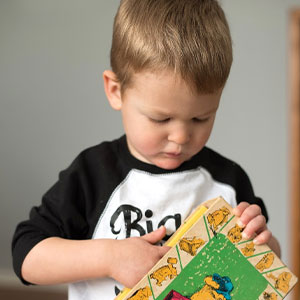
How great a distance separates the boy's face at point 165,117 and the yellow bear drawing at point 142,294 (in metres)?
0.20

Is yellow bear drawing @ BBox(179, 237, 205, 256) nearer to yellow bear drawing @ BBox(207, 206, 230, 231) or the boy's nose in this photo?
yellow bear drawing @ BBox(207, 206, 230, 231)

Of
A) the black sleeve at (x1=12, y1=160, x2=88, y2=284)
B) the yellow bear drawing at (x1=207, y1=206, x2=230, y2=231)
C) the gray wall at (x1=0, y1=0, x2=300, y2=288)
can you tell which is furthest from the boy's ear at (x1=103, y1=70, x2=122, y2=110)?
the gray wall at (x1=0, y1=0, x2=300, y2=288)

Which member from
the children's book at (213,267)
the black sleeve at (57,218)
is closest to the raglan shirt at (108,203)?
the black sleeve at (57,218)

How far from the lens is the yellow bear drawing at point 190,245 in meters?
0.62

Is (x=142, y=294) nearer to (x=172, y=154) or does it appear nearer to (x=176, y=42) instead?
(x=172, y=154)

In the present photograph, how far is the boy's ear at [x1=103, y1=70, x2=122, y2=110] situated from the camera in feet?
2.42

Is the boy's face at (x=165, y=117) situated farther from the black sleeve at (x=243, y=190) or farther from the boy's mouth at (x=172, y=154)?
the black sleeve at (x=243, y=190)

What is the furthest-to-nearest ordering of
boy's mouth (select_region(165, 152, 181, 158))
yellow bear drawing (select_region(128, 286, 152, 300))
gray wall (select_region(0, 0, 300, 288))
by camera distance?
gray wall (select_region(0, 0, 300, 288))
boy's mouth (select_region(165, 152, 181, 158))
yellow bear drawing (select_region(128, 286, 152, 300))

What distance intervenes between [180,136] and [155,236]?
137 mm

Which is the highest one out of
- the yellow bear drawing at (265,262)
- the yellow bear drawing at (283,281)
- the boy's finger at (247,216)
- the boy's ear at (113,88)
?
the boy's ear at (113,88)

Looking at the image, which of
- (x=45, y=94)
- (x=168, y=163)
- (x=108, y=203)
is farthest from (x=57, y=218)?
(x=45, y=94)

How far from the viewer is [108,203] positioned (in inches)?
29.0

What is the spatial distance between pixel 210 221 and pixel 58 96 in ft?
3.71

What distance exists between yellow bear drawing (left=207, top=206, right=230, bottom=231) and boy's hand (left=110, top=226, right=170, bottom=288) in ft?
0.21
